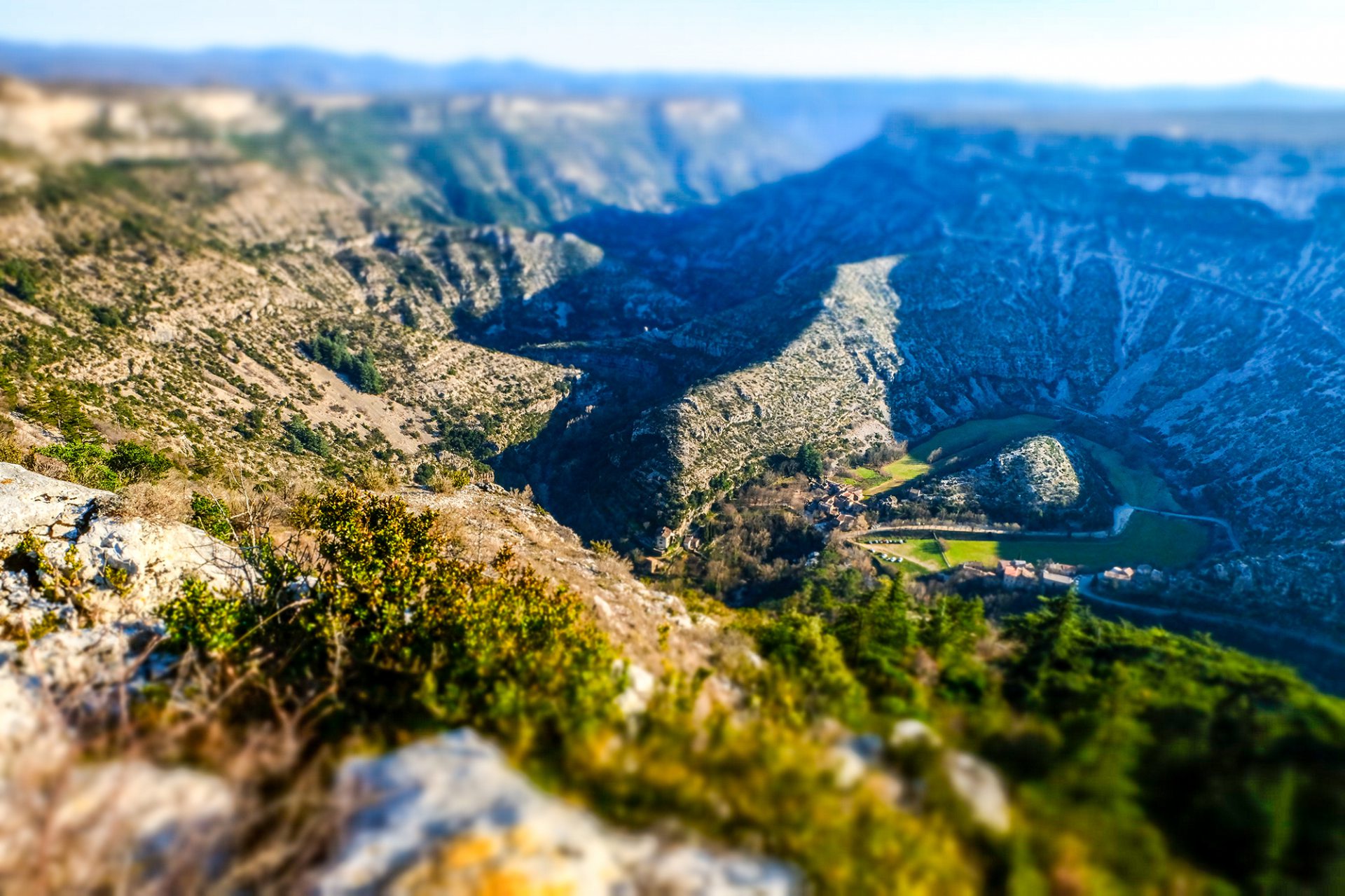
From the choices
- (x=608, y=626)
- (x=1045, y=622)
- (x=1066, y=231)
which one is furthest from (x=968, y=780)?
(x=1066, y=231)

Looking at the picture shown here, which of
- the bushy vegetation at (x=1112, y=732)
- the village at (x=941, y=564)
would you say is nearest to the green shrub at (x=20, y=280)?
the village at (x=941, y=564)

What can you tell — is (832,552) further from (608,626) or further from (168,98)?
(168,98)

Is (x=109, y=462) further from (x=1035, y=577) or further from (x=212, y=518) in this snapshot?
(x=1035, y=577)

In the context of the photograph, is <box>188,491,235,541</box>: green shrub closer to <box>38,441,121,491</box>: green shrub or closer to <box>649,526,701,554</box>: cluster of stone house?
<box>38,441,121,491</box>: green shrub

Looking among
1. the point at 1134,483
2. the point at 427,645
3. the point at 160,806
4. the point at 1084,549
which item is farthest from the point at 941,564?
the point at 160,806

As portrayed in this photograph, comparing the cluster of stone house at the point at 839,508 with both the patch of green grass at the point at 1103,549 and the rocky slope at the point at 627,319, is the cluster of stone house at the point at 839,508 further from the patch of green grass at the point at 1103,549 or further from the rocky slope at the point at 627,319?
the rocky slope at the point at 627,319

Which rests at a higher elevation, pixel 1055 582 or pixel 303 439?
pixel 303 439
